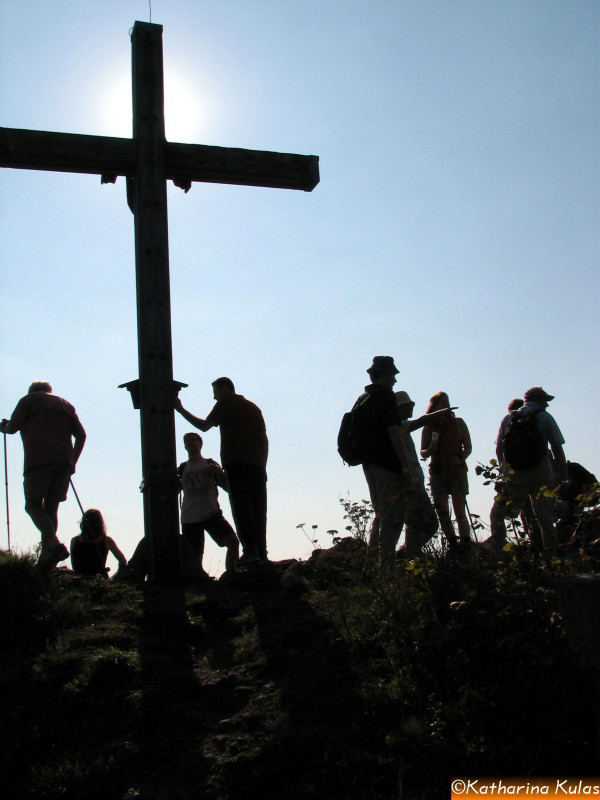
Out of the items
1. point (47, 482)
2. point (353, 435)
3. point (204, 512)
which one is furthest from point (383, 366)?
point (47, 482)

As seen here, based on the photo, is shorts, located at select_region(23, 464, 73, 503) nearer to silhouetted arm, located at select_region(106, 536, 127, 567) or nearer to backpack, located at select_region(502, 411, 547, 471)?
silhouetted arm, located at select_region(106, 536, 127, 567)

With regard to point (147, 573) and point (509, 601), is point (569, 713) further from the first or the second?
point (147, 573)

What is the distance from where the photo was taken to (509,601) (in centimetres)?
462

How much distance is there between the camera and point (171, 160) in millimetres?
8125

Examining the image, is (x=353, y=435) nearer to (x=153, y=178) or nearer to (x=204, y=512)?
(x=204, y=512)

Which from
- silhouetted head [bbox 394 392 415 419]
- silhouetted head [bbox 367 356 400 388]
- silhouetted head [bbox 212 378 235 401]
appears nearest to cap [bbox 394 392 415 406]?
silhouetted head [bbox 394 392 415 419]

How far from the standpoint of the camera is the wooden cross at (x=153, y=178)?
7.55m

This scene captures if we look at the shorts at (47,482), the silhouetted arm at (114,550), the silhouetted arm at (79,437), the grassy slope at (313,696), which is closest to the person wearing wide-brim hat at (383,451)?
the grassy slope at (313,696)

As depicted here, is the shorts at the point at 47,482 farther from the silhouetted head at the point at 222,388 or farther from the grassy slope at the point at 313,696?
the grassy slope at the point at 313,696

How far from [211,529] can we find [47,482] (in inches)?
64.1

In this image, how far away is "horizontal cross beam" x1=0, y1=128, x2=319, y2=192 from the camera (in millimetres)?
7699

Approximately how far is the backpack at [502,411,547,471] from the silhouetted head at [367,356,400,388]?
141cm

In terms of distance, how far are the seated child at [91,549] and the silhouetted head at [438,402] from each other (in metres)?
3.40

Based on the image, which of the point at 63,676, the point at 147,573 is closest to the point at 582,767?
the point at 63,676
